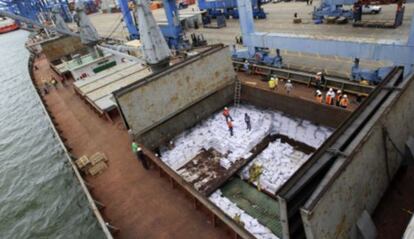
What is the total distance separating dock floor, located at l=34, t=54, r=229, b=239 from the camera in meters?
9.72

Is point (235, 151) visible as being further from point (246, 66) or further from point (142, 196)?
point (246, 66)

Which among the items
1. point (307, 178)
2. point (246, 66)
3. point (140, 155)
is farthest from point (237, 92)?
point (307, 178)

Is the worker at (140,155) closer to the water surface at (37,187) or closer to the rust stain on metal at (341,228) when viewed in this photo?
the water surface at (37,187)

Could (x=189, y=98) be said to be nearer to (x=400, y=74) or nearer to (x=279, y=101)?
(x=279, y=101)

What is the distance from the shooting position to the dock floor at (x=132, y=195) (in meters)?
9.72

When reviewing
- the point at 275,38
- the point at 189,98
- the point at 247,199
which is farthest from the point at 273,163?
the point at 275,38

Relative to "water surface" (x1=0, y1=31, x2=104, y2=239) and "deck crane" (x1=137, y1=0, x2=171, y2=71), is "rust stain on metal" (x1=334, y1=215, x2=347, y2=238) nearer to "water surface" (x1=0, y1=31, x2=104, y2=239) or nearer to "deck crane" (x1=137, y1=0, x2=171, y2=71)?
"water surface" (x1=0, y1=31, x2=104, y2=239)

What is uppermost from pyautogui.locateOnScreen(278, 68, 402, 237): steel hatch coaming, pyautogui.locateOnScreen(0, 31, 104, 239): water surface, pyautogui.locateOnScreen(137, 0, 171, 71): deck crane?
pyautogui.locateOnScreen(137, 0, 171, 71): deck crane

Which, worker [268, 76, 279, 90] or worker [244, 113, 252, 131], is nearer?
worker [244, 113, 252, 131]

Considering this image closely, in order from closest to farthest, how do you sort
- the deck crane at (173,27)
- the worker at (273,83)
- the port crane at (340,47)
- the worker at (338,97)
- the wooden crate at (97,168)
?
the port crane at (340,47)
the wooden crate at (97,168)
the worker at (338,97)
the worker at (273,83)
the deck crane at (173,27)

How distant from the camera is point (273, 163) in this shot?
14.0m

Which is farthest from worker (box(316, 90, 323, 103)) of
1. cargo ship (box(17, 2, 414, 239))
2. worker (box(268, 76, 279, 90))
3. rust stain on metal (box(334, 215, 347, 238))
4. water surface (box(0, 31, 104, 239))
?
water surface (box(0, 31, 104, 239))

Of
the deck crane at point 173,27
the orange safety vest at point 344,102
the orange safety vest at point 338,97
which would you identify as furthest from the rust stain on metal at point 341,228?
the deck crane at point 173,27

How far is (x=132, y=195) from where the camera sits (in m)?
11.5
